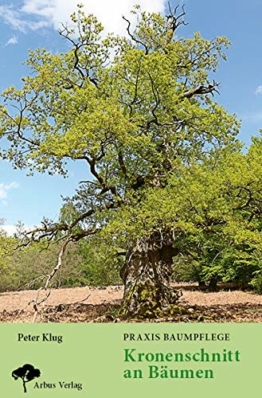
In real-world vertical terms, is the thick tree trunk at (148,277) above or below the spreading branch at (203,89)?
below

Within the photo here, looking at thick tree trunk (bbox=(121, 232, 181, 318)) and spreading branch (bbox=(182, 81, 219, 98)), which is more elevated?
spreading branch (bbox=(182, 81, 219, 98))

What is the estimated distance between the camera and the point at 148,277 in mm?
13227

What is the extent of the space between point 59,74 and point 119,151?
3.28 meters

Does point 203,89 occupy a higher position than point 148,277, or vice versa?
point 203,89

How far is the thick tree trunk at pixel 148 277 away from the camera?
12.8 m

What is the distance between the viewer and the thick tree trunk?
42.1 ft

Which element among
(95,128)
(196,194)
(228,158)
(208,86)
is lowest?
(196,194)

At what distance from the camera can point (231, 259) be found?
91.7ft
